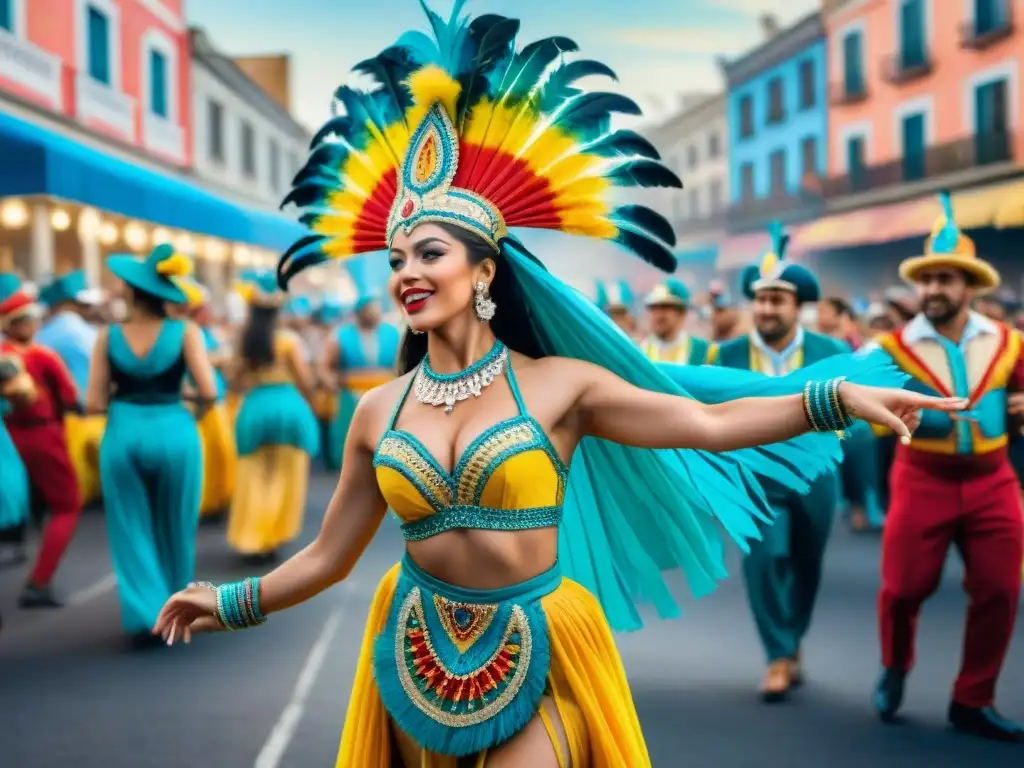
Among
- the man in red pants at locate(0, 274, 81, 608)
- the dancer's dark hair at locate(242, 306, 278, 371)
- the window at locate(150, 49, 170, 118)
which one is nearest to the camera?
the man in red pants at locate(0, 274, 81, 608)

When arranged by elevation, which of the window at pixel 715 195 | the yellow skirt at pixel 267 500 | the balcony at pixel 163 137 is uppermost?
the window at pixel 715 195

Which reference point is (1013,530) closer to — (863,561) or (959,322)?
(959,322)

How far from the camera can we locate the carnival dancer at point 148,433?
6625 mm

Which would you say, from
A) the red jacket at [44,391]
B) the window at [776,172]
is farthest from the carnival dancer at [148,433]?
the window at [776,172]

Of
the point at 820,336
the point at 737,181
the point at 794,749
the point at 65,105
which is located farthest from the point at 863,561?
the point at 737,181

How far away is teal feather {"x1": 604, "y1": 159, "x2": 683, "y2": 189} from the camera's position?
2943mm

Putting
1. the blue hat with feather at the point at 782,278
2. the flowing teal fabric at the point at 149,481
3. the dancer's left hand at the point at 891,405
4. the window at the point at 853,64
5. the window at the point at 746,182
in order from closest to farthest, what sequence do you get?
→ the dancer's left hand at the point at 891,405
the blue hat with feather at the point at 782,278
the flowing teal fabric at the point at 149,481
the window at the point at 853,64
the window at the point at 746,182

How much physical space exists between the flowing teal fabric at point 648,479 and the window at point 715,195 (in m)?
43.8

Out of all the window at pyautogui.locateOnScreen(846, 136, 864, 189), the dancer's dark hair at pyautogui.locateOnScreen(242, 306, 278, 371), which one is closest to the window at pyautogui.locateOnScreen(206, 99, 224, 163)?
the window at pyautogui.locateOnScreen(846, 136, 864, 189)

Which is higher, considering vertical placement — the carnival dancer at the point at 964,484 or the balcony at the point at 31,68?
the balcony at the point at 31,68

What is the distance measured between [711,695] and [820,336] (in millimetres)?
1837

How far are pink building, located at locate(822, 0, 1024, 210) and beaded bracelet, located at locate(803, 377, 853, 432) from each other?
75.1 feet

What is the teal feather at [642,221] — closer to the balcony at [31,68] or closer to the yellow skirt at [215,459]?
the yellow skirt at [215,459]

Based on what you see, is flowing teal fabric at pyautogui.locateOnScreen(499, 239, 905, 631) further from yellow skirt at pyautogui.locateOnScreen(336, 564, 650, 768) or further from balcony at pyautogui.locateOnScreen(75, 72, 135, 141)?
balcony at pyautogui.locateOnScreen(75, 72, 135, 141)
